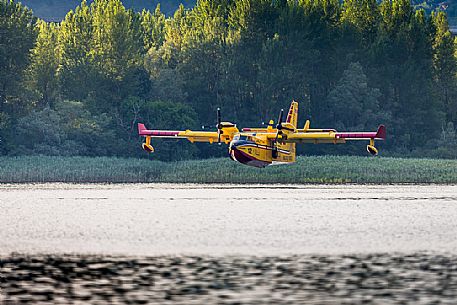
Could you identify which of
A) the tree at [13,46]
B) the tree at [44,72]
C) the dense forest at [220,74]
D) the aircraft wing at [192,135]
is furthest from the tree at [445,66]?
the tree at [13,46]

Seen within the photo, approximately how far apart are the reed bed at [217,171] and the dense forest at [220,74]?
10.0m

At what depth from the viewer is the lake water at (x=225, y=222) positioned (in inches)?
1390

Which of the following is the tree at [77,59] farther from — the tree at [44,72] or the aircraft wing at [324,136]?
the aircraft wing at [324,136]

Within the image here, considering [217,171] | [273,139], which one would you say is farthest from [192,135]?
[273,139]

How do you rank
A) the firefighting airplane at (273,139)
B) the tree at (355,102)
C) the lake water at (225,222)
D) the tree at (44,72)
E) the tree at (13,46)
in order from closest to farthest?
the lake water at (225,222), the firefighting airplane at (273,139), the tree at (13,46), the tree at (355,102), the tree at (44,72)

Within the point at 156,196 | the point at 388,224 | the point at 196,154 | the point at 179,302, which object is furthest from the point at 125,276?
the point at 196,154

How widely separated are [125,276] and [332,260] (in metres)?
6.54

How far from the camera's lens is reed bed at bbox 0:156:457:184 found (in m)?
97.6

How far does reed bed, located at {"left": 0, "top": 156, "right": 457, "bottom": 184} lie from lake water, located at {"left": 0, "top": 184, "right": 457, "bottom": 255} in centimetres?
2482

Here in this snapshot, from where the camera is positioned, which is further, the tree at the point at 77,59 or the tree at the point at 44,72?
the tree at the point at 44,72

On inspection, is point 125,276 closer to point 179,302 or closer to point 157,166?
point 179,302

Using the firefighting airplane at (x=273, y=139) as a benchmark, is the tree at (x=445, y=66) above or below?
above

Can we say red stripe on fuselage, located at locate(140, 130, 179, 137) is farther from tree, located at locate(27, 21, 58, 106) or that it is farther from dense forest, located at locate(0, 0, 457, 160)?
tree, located at locate(27, 21, 58, 106)

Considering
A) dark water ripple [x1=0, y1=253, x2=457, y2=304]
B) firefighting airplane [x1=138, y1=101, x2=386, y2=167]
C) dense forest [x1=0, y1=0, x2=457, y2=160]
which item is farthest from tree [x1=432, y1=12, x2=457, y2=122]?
dark water ripple [x1=0, y1=253, x2=457, y2=304]
